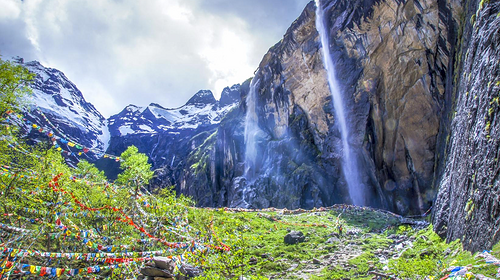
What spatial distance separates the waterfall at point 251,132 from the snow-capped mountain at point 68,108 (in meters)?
98.2

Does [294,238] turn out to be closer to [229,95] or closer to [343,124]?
[343,124]

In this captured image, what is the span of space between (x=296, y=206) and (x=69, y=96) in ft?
557

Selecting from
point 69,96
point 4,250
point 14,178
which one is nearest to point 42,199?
point 14,178

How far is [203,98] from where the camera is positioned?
18700 centimetres

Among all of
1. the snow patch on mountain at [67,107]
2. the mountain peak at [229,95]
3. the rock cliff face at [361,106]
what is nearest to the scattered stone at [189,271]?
the rock cliff face at [361,106]

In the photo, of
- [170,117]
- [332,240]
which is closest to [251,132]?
[332,240]

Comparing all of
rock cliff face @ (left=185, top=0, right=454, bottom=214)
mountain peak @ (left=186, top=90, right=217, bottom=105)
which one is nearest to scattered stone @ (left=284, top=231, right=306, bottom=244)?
rock cliff face @ (left=185, top=0, right=454, bottom=214)

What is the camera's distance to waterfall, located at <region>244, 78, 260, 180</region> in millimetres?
55562

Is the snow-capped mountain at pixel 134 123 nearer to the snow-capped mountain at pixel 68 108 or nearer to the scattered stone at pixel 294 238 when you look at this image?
the snow-capped mountain at pixel 68 108

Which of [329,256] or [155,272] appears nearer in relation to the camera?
[155,272]

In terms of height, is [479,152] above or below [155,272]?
above

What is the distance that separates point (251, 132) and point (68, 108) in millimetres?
136476

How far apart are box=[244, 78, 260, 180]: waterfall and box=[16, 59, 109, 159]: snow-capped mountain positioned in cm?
9821

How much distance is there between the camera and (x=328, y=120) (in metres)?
40.3
